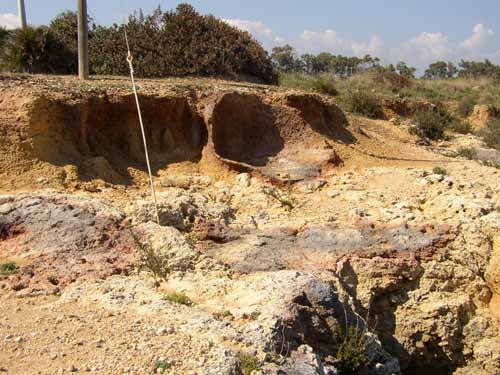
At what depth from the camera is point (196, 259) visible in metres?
5.43

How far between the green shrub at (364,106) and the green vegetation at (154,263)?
346 inches

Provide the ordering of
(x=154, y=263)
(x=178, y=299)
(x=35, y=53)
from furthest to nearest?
(x=35, y=53)
(x=154, y=263)
(x=178, y=299)

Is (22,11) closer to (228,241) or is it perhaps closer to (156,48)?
(156,48)

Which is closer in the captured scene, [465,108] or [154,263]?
[154,263]

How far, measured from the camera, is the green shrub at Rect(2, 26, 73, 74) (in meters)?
10.8

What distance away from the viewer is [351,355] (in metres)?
4.73

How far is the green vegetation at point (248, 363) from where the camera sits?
391cm

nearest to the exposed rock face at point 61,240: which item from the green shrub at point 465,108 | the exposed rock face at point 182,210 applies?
the exposed rock face at point 182,210

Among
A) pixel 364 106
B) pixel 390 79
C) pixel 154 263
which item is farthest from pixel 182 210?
pixel 390 79

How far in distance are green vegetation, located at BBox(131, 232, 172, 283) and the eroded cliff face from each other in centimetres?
3

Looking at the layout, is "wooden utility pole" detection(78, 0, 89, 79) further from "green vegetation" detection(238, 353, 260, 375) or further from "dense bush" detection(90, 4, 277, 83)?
"green vegetation" detection(238, 353, 260, 375)

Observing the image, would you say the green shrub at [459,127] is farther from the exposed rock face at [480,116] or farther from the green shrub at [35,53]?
the green shrub at [35,53]

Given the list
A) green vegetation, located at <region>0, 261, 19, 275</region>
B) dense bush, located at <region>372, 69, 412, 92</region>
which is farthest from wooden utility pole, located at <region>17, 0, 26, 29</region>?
dense bush, located at <region>372, 69, 412, 92</region>

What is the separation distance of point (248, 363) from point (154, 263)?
1.67m
